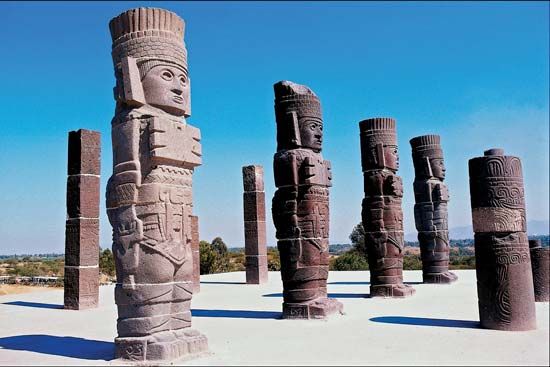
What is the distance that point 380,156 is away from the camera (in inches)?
519

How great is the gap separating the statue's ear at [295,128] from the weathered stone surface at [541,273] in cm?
598

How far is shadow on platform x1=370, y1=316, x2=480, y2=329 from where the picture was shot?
27.3 feet

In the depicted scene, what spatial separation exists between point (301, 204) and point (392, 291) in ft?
13.7

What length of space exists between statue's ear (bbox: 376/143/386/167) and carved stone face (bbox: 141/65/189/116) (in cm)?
725

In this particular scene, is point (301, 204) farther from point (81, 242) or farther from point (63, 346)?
point (81, 242)

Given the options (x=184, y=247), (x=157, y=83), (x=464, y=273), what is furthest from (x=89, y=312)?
(x=464, y=273)

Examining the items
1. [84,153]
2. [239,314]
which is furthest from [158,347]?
[84,153]

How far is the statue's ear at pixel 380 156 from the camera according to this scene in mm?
13164

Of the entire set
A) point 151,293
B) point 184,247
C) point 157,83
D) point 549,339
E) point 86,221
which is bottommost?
point 549,339

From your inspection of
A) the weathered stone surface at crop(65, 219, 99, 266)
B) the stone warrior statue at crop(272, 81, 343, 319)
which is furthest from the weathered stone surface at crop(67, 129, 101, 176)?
the stone warrior statue at crop(272, 81, 343, 319)

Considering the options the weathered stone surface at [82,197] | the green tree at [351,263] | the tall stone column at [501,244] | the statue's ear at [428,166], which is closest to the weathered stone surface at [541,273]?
the tall stone column at [501,244]

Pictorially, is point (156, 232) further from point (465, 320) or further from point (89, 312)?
point (89, 312)

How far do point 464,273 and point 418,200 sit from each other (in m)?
4.95

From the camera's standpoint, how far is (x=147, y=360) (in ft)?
20.4
